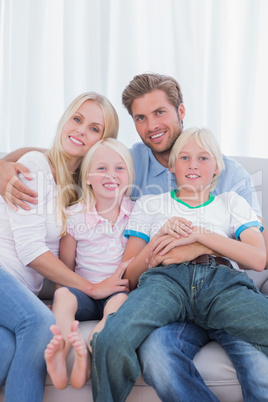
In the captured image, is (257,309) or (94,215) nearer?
(257,309)

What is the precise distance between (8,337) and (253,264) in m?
0.77

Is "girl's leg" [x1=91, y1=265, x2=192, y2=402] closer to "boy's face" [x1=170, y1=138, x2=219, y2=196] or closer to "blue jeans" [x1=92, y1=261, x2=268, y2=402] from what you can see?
"blue jeans" [x1=92, y1=261, x2=268, y2=402]

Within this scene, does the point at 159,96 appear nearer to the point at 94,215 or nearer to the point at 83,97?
the point at 83,97

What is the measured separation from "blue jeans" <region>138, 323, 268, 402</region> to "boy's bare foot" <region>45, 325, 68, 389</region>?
0.20 m

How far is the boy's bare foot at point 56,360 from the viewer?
1059 mm

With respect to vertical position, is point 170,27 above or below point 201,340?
above

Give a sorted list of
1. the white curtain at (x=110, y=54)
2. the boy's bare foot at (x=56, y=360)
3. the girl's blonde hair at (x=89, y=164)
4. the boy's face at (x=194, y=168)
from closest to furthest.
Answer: the boy's bare foot at (x=56, y=360) → the boy's face at (x=194, y=168) → the girl's blonde hair at (x=89, y=164) → the white curtain at (x=110, y=54)

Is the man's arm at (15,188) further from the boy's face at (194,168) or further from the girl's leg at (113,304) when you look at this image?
the boy's face at (194,168)

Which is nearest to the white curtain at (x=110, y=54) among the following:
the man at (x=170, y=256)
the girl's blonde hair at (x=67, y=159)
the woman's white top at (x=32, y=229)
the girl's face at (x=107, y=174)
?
the man at (x=170, y=256)

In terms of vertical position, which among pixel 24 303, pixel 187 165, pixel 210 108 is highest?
pixel 210 108

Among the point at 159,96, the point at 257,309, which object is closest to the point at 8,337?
the point at 257,309

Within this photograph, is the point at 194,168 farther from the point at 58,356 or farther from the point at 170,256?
the point at 58,356

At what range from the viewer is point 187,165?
5.16ft

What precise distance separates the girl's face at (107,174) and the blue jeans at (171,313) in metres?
0.38
